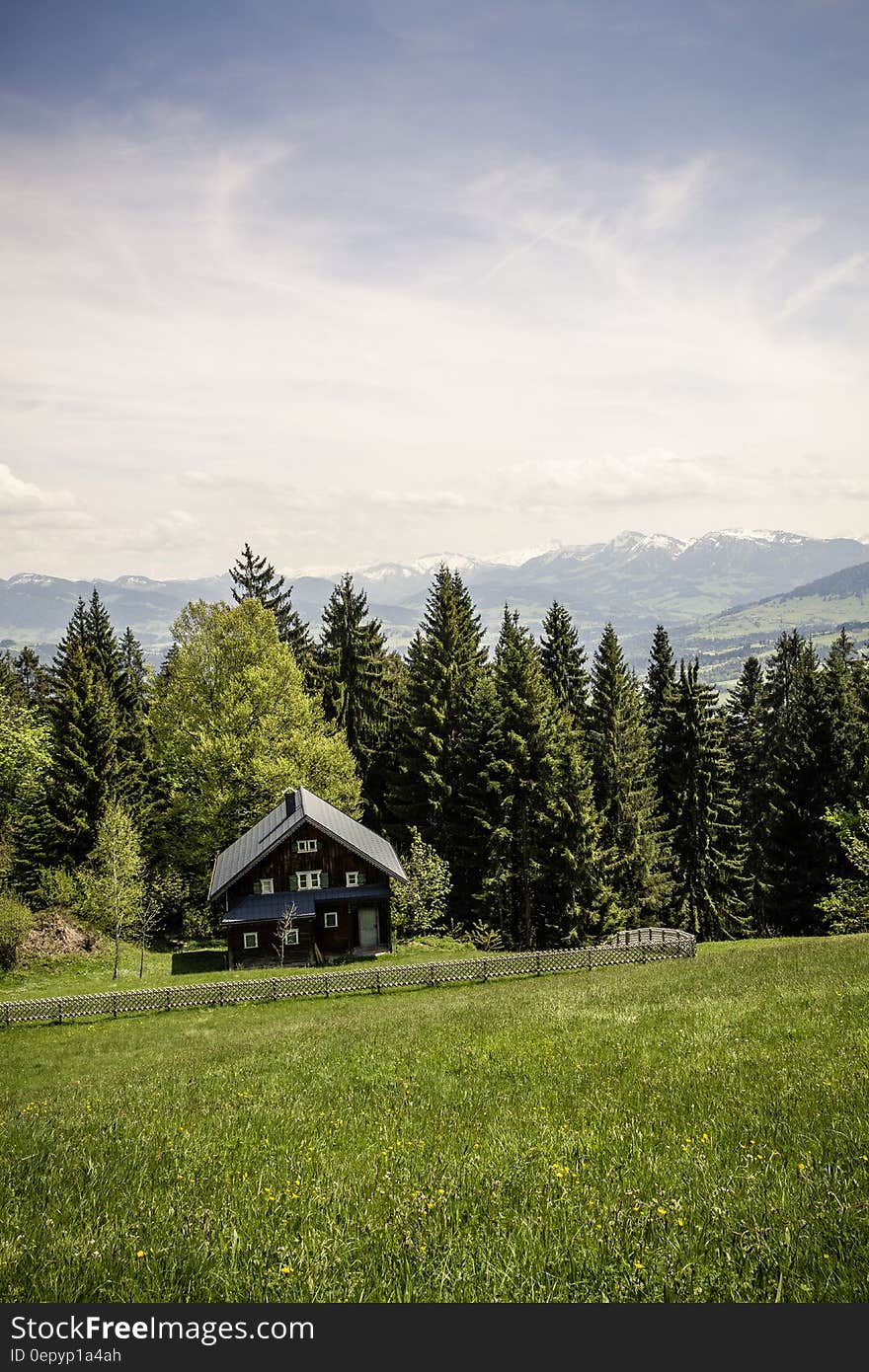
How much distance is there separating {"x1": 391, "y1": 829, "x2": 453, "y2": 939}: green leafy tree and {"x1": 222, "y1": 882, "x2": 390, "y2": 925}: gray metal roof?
5.91 feet

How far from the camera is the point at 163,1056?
70.6 ft

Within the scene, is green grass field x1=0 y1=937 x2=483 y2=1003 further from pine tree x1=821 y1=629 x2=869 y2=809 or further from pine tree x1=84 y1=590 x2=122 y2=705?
pine tree x1=821 y1=629 x2=869 y2=809

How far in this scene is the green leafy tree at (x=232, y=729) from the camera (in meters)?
46.9

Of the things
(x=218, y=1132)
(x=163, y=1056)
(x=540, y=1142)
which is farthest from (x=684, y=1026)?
(x=163, y=1056)

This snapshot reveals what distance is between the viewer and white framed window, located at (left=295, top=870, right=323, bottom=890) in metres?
45.8

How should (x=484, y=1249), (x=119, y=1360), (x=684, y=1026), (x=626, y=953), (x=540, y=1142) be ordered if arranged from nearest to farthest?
1. (x=119, y=1360)
2. (x=484, y=1249)
3. (x=540, y=1142)
4. (x=684, y=1026)
5. (x=626, y=953)

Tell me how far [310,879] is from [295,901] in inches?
66.6

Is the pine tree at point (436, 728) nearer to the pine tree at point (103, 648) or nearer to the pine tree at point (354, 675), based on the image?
the pine tree at point (354, 675)

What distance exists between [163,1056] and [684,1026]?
49.6 feet

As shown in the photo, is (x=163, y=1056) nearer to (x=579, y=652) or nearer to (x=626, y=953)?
(x=626, y=953)

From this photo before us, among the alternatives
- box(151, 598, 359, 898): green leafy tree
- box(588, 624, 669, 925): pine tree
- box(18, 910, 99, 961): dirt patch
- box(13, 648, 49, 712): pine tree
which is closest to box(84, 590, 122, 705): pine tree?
box(13, 648, 49, 712): pine tree

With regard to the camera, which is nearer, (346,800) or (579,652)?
(346,800)

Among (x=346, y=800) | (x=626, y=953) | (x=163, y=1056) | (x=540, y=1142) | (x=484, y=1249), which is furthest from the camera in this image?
(x=346, y=800)

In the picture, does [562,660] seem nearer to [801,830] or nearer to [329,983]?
[801,830]
